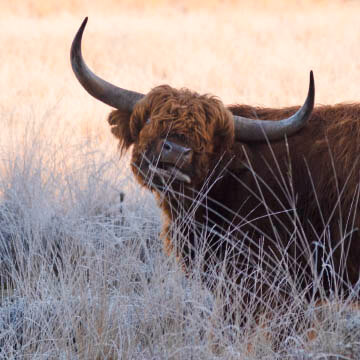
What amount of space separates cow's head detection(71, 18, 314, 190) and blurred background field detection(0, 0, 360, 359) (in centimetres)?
45

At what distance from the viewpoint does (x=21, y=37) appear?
16.2 metres

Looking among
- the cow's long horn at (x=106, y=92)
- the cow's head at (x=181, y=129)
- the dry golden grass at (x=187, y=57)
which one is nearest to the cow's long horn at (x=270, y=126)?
the cow's head at (x=181, y=129)

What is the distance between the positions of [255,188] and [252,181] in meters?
0.05

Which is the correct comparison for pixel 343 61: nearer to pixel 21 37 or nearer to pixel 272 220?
pixel 21 37

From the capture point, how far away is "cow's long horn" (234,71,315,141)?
4.25 m

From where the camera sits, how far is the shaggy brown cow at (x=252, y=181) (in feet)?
13.5

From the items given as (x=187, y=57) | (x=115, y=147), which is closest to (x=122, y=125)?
(x=115, y=147)

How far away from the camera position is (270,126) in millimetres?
4359

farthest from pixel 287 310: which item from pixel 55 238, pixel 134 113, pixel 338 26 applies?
pixel 338 26

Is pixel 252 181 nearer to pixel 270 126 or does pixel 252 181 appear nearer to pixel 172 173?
pixel 270 126

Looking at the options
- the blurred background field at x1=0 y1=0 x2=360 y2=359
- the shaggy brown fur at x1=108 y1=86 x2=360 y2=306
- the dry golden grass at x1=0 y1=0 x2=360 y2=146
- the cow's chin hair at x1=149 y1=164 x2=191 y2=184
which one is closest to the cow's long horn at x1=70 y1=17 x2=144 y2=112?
the shaggy brown fur at x1=108 y1=86 x2=360 y2=306

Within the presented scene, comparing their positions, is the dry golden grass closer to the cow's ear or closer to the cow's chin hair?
the cow's ear

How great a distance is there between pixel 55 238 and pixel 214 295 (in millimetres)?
1695

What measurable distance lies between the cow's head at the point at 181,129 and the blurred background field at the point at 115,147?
17.9 inches
